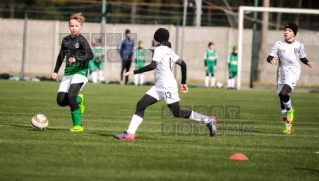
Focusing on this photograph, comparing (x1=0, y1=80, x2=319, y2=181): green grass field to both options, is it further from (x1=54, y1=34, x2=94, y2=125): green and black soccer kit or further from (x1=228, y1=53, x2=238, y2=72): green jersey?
(x1=228, y1=53, x2=238, y2=72): green jersey

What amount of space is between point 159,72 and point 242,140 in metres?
2.11

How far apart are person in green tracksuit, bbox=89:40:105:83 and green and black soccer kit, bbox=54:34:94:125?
68.6 ft

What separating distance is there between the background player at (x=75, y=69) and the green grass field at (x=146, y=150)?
0.49 m

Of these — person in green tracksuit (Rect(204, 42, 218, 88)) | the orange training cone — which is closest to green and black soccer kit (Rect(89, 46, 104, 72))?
person in green tracksuit (Rect(204, 42, 218, 88))

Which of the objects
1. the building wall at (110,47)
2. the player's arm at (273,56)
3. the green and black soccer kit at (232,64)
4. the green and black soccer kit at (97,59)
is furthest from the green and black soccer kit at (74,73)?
the building wall at (110,47)

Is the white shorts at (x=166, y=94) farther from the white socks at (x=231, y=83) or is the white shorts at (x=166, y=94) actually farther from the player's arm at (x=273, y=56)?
the white socks at (x=231, y=83)

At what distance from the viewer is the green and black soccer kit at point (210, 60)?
1393 inches

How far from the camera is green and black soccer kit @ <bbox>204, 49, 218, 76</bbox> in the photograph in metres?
35.4

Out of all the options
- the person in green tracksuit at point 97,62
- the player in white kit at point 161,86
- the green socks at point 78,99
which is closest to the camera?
the player in white kit at point 161,86

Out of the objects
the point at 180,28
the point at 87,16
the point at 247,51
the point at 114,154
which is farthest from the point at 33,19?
the point at 114,154

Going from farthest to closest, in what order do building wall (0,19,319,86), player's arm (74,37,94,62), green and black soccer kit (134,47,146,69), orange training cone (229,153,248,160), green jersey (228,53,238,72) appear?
building wall (0,19,319,86) → green and black soccer kit (134,47,146,69) → green jersey (228,53,238,72) → player's arm (74,37,94,62) → orange training cone (229,153,248,160)

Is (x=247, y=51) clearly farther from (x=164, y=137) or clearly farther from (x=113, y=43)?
(x=164, y=137)

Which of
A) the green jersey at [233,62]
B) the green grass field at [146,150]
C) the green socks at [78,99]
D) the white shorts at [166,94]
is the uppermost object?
the green jersey at [233,62]

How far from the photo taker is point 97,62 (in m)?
34.7
